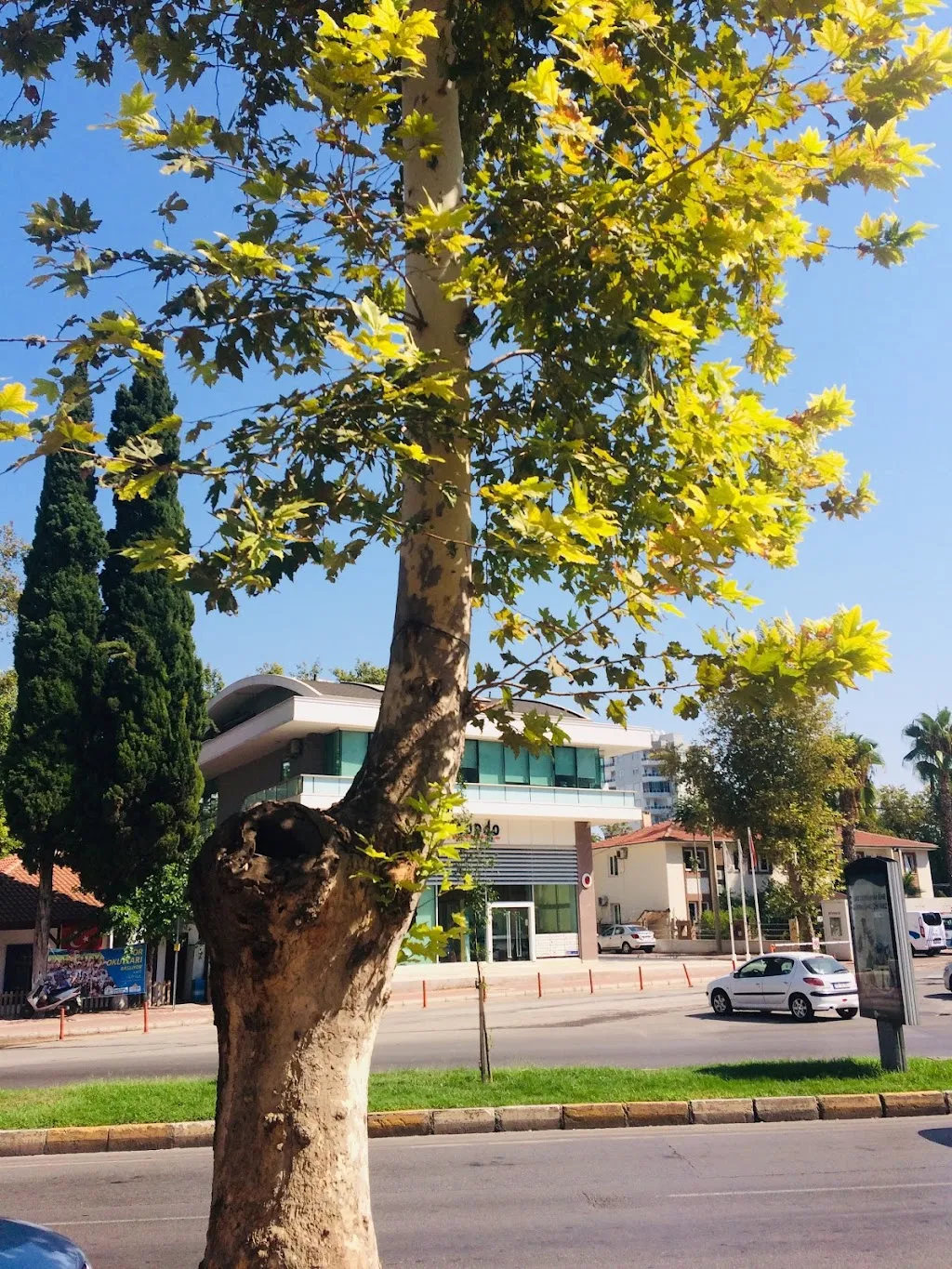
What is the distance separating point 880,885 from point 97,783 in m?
20.7

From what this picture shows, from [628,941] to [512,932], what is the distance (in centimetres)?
1652

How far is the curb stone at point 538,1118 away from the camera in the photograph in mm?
10492

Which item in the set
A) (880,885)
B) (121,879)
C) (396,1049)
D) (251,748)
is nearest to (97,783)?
(121,879)

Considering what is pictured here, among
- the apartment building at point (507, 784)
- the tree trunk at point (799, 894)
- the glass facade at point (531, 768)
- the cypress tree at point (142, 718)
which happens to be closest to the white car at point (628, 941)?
the tree trunk at point (799, 894)

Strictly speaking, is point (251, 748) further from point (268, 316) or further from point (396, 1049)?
point (268, 316)

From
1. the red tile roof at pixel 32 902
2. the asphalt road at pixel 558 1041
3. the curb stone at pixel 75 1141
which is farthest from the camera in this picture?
the red tile roof at pixel 32 902

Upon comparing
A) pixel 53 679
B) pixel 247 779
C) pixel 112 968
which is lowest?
pixel 112 968

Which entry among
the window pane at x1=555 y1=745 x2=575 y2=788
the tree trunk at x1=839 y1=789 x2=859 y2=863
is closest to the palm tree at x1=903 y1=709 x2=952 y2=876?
the tree trunk at x1=839 y1=789 x2=859 y2=863

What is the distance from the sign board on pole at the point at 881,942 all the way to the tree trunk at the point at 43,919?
21131 millimetres

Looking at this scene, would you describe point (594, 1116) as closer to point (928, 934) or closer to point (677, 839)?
point (928, 934)

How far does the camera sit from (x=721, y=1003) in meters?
22.4

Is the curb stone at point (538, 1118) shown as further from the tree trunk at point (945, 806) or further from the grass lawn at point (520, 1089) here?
the tree trunk at point (945, 806)

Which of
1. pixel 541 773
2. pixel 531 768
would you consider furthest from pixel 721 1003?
pixel 541 773

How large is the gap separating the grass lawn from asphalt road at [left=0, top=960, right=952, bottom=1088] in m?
2.16
